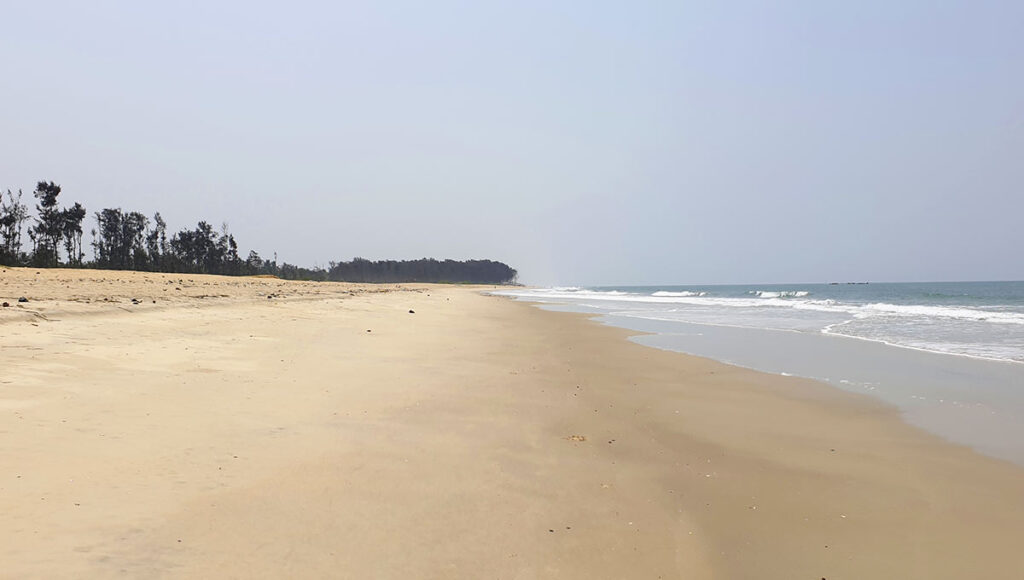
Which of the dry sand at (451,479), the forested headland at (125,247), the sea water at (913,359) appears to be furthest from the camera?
the forested headland at (125,247)

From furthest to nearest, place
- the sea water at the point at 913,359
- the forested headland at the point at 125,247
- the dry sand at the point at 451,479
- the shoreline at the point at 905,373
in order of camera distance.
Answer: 1. the forested headland at the point at 125,247
2. the sea water at the point at 913,359
3. the shoreline at the point at 905,373
4. the dry sand at the point at 451,479

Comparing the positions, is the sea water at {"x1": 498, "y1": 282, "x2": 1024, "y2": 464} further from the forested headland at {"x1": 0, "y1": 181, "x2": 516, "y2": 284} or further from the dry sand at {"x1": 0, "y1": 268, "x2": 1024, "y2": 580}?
the forested headland at {"x1": 0, "y1": 181, "x2": 516, "y2": 284}

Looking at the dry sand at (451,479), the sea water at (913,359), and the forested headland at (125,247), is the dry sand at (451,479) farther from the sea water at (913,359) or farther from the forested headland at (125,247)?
the forested headland at (125,247)

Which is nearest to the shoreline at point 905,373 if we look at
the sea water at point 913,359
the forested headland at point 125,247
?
the sea water at point 913,359

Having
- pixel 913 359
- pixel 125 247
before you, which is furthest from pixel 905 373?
pixel 125 247

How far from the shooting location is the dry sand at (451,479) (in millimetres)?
2867

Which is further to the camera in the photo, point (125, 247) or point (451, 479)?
point (125, 247)

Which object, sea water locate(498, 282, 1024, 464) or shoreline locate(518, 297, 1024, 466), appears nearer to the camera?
shoreline locate(518, 297, 1024, 466)

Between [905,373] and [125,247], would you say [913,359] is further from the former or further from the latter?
[125,247]

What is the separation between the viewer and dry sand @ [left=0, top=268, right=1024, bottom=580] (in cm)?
287

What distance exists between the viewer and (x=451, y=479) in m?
4.03

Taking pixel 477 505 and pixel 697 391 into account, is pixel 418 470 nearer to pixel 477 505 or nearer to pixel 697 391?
pixel 477 505

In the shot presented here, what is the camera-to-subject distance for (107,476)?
3438mm

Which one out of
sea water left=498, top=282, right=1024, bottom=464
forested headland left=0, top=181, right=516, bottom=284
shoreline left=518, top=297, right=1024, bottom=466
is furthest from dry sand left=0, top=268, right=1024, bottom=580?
forested headland left=0, top=181, right=516, bottom=284
